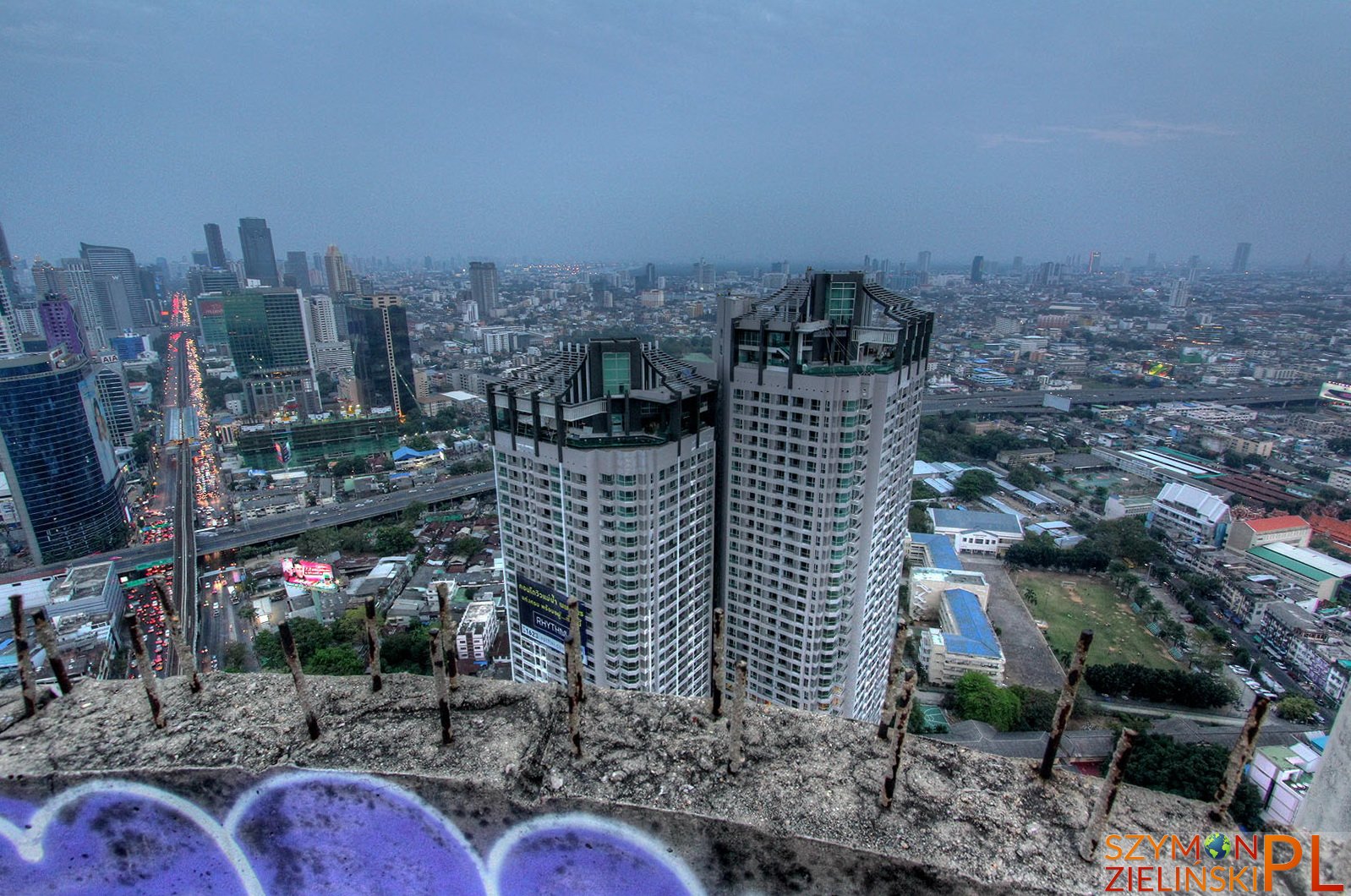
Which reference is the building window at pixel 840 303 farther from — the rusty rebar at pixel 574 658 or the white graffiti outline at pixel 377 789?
the white graffiti outline at pixel 377 789

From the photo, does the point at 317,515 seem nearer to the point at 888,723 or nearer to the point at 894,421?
the point at 894,421

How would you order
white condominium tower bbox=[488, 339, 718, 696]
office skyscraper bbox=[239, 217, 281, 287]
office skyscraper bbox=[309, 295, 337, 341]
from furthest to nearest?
office skyscraper bbox=[239, 217, 281, 287] < office skyscraper bbox=[309, 295, 337, 341] < white condominium tower bbox=[488, 339, 718, 696]

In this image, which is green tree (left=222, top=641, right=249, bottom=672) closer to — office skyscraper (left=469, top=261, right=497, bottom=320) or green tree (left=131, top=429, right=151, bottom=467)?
green tree (left=131, top=429, right=151, bottom=467)

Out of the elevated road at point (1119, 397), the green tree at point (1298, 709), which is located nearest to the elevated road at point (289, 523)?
the green tree at point (1298, 709)

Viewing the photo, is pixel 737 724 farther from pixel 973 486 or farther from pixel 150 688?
pixel 973 486

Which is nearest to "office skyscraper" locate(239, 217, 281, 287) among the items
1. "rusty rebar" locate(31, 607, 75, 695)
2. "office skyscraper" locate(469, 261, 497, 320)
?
"office skyscraper" locate(469, 261, 497, 320)

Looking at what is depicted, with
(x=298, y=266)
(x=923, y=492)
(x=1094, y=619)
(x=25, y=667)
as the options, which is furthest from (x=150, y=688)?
(x=298, y=266)
